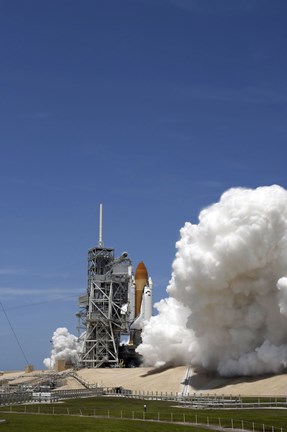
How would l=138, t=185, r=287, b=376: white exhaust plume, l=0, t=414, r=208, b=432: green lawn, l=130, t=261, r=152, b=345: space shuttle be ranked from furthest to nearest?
l=130, t=261, r=152, b=345: space shuttle → l=138, t=185, r=287, b=376: white exhaust plume → l=0, t=414, r=208, b=432: green lawn

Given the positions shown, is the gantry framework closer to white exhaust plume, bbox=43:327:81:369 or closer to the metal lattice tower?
the metal lattice tower

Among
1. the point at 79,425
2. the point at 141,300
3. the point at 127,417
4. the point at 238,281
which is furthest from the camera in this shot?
the point at 141,300

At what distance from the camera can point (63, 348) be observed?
530ft

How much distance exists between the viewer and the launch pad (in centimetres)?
12794

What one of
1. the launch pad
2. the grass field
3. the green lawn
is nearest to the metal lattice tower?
the launch pad

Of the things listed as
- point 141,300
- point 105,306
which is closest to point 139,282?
point 141,300

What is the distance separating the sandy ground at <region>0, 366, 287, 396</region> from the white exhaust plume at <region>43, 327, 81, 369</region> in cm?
3255

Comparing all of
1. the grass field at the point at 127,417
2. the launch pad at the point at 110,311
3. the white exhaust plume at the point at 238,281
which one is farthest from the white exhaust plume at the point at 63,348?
the grass field at the point at 127,417

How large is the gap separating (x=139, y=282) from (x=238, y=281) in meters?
44.0

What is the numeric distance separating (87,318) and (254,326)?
4175 cm

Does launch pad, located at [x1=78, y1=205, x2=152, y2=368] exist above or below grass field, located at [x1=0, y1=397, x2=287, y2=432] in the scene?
above

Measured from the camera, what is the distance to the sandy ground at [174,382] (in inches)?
3410

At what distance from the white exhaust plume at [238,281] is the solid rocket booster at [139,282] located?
32.4 m

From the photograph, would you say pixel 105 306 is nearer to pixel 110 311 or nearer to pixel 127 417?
pixel 110 311
